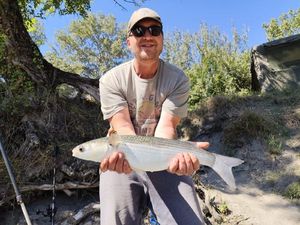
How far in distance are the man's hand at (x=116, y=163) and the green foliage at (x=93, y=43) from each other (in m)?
27.3

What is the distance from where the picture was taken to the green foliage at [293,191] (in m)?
4.64

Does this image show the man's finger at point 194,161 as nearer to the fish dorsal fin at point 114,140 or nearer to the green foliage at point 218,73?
the fish dorsal fin at point 114,140

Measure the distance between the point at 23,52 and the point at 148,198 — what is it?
5.02 m

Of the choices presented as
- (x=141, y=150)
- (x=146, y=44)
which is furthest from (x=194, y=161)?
(x=146, y=44)

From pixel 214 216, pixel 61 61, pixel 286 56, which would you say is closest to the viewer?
pixel 214 216

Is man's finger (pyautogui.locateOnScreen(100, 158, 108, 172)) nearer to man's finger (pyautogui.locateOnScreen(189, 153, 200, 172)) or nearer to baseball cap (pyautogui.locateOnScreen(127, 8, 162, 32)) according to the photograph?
man's finger (pyautogui.locateOnScreen(189, 153, 200, 172))

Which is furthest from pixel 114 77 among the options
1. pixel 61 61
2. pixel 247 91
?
pixel 61 61

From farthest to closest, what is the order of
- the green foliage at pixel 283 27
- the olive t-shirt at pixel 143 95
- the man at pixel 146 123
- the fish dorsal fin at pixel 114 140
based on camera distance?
the green foliage at pixel 283 27
the olive t-shirt at pixel 143 95
the man at pixel 146 123
the fish dorsal fin at pixel 114 140

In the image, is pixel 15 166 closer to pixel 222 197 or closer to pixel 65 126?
pixel 65 126

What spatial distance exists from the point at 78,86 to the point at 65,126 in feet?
3.75

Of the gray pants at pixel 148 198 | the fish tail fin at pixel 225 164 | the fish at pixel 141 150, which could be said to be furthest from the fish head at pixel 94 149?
the fish tail fin at pixel 225 164

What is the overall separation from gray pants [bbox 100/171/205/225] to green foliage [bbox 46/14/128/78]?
27.0 m

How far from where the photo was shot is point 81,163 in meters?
5.46

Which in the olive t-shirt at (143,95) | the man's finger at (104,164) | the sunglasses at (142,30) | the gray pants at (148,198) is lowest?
the gray pants at (148,198)
